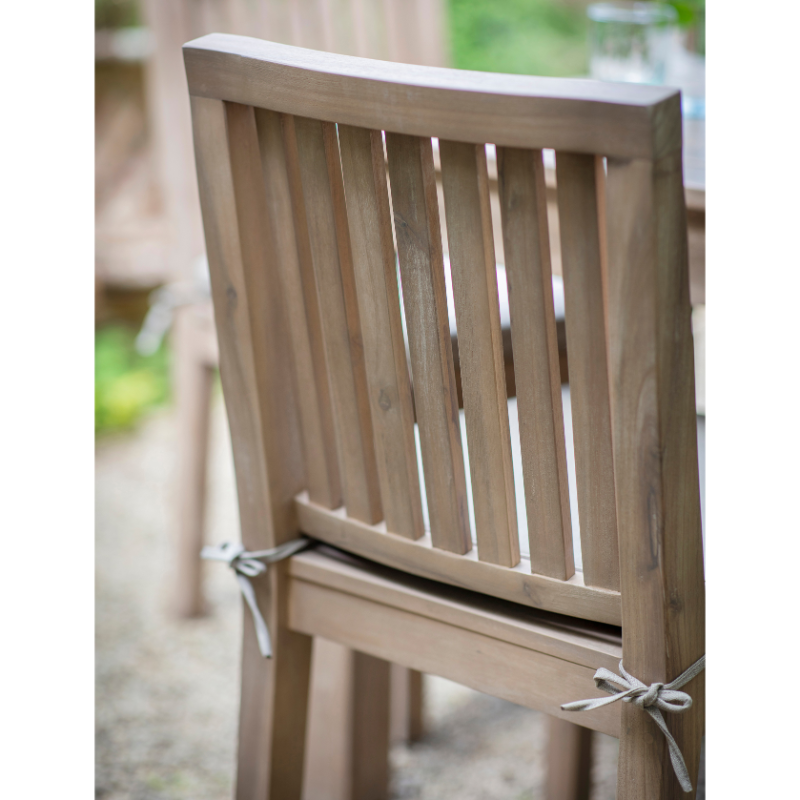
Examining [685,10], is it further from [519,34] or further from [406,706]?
[519,34]

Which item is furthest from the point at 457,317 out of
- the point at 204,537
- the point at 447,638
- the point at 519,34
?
→ the point at 519,34

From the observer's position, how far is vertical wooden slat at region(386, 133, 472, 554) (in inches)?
22.7

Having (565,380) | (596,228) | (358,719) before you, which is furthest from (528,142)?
(358,719)

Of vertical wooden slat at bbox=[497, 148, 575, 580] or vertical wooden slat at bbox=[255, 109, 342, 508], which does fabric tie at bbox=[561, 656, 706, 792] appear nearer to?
vertical wooden slat at bbox=[497, 148, 575, 580]

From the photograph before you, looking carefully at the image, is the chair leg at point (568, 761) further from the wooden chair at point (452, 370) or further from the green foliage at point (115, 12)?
the green foliage at point (115, 12)

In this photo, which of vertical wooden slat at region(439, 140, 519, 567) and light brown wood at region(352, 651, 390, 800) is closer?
vertical wooden slat at region(439, 140, 519, 567)

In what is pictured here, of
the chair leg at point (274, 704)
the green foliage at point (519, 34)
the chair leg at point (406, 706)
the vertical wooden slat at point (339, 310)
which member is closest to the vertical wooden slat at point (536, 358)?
the vertical wooden slat at point (339, 310)

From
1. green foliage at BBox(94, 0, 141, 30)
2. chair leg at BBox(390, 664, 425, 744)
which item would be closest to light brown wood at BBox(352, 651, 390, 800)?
chair leg at BBox(390, 664, 425, 744)

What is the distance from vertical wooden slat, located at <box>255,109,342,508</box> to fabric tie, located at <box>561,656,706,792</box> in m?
0.27

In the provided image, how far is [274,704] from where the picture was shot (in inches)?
32.3

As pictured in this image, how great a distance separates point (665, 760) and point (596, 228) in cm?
37

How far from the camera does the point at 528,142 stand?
51 centimetres
